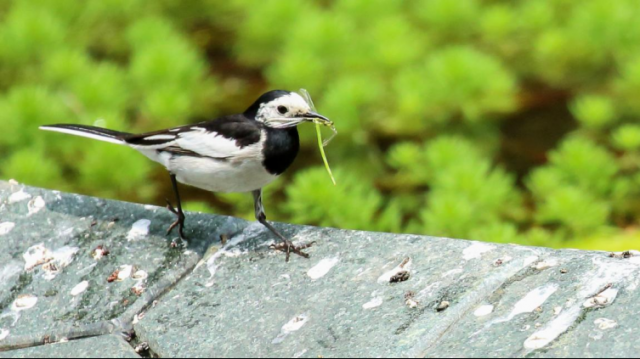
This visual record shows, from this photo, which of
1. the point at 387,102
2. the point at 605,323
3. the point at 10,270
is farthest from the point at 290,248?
the point at 387,102

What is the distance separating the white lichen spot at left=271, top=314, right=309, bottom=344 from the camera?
1.96m

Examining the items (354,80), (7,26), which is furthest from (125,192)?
(7,26)

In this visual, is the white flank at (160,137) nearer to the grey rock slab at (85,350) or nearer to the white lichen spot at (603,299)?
the grey rock slab at (85,350)

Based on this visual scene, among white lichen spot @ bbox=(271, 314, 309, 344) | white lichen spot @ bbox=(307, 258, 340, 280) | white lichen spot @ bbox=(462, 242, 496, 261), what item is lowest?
white lichen spot @ bbox=(271, 314, 309, 344)

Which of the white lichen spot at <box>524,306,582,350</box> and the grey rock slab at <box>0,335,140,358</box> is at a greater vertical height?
the white lichen spot at <box>524,306,582,350</box>

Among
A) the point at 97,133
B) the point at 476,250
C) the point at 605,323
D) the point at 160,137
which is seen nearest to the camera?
the point at 605,323

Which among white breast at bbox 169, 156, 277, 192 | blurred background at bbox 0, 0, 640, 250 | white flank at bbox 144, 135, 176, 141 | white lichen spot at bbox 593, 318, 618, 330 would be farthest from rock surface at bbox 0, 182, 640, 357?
blurred background at bbox 0, 0, 640, 250

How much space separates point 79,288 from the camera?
7.50 feet

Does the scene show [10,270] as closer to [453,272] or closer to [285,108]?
A: [285,108]

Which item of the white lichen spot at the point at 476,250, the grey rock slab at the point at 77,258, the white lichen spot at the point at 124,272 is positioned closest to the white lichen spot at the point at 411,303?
the white lichen spot at the point at 476,250

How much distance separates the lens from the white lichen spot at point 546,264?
2.12 m

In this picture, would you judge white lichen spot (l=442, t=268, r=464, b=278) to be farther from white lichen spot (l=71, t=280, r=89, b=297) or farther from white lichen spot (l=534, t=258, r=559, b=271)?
white lichen spot (l=71, t=280, r=89, b=297)

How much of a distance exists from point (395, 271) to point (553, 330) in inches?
17.9

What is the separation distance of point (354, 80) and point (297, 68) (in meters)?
0.33
